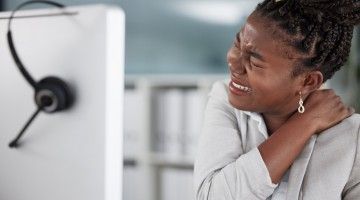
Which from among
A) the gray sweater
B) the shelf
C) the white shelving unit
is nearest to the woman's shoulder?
the gray sweater

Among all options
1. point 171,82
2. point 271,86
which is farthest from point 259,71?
point 171,82

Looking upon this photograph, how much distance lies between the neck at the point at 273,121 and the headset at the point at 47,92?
0.62 metres

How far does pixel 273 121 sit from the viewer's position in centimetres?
109

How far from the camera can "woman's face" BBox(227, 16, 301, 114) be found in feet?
3.14

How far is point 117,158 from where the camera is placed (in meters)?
0.53

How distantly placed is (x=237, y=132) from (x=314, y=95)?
20 centimetres

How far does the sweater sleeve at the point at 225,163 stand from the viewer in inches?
36.4

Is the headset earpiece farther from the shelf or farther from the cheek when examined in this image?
the shelf

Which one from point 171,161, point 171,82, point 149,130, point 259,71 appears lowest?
point 171,161

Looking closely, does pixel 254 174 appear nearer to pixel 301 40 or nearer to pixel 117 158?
pixel 301 40

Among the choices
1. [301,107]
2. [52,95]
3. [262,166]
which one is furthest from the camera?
[301,107]

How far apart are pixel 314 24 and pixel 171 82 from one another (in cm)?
131

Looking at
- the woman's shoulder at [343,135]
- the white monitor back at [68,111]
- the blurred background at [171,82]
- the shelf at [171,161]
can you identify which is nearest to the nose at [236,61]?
the woman's shoulder at [343,135]

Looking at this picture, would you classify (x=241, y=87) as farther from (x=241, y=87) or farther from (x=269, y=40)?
(x=269, y=40)
